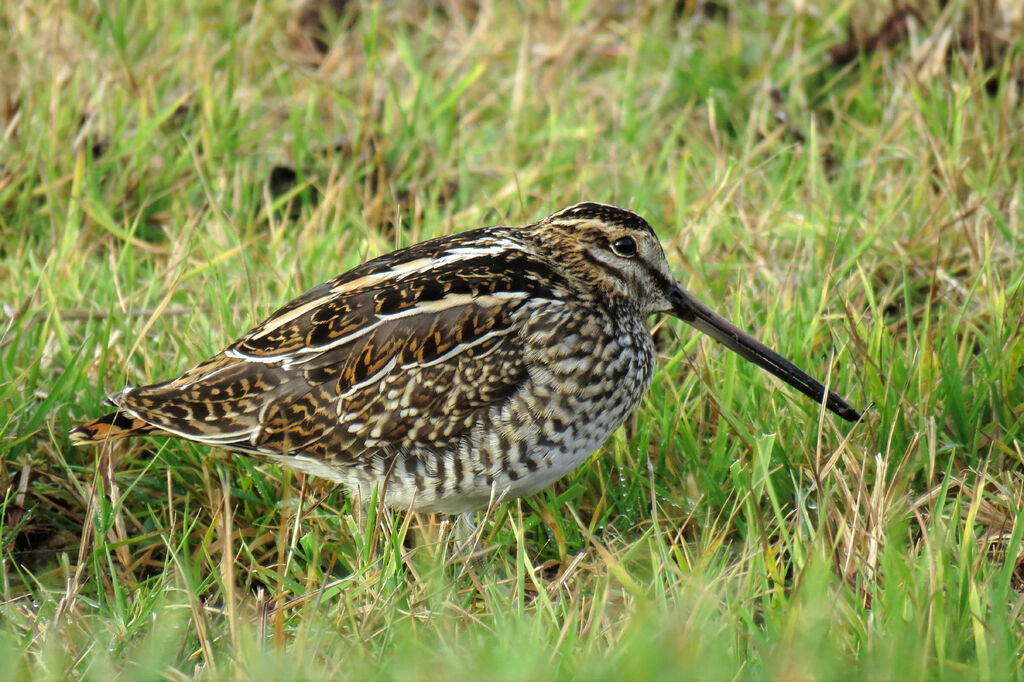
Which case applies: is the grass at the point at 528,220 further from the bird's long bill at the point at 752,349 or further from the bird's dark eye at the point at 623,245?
the bird's dark eye at the point at 623,245

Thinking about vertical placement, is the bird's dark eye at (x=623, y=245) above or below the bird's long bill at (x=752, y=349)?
above

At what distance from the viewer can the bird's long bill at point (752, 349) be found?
368 centimetres

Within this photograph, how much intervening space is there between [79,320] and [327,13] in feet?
8.89

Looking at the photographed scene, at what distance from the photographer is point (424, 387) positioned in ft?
11.5

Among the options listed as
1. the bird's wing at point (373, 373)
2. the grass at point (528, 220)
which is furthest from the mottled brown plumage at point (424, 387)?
the grass at point (528, 220)

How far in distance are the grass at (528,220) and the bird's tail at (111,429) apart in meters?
0.11

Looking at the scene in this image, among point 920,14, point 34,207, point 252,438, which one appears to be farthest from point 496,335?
A: point 920,14

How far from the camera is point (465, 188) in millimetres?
5379

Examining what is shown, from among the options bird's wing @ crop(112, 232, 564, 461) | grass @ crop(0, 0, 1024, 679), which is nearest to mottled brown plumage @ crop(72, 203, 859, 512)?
bird's wing @ crop(112, 232, 564, 461)

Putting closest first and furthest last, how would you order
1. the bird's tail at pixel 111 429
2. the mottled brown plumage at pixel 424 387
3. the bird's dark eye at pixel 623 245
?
the mottled brown plumage at pixel 424 387 → the bird's tail at pixel 111 429 → the bird's dark eye at pixel 623 245

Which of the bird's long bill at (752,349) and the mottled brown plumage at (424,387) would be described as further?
the bird's long bill at (752,349)

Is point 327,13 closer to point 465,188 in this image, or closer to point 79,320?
point 465,188

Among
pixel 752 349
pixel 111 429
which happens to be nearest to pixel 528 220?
pixel 752 349

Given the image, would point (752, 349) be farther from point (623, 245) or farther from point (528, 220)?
→ point (528, 220)
